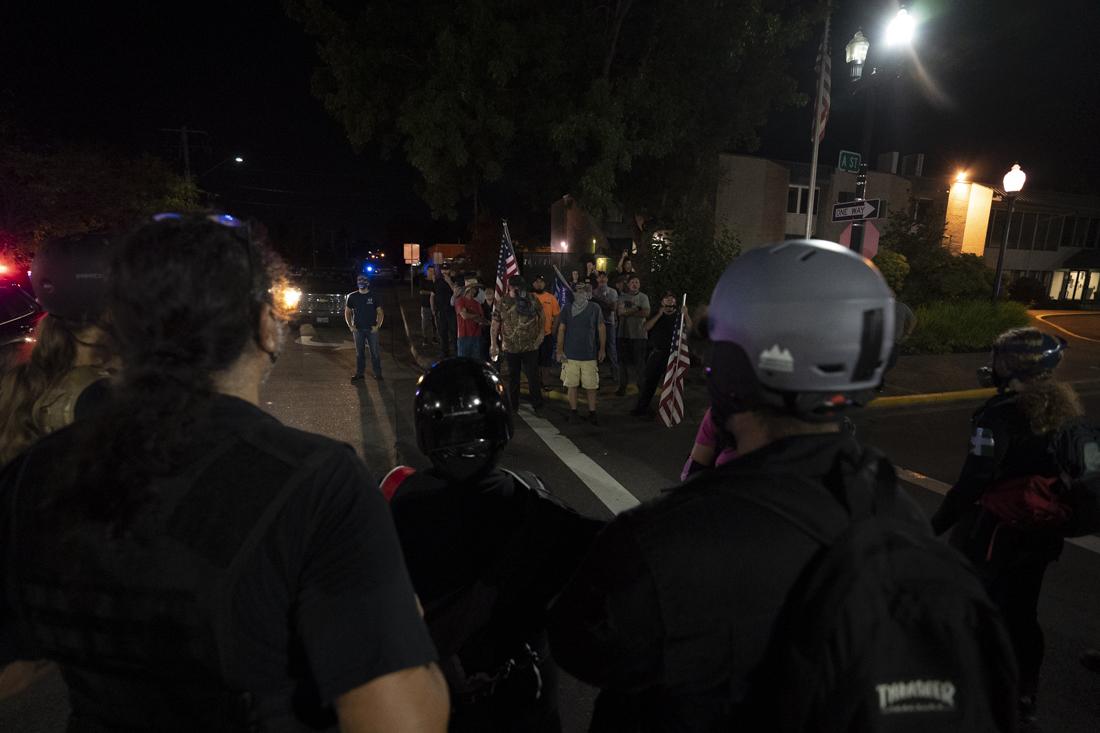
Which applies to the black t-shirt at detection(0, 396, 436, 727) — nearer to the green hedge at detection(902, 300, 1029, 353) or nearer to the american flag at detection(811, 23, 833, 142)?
the american flag at detection(811, 23, 833, 142)

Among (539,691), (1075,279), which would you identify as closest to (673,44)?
(539,691)

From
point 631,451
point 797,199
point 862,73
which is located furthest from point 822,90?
point 797,199

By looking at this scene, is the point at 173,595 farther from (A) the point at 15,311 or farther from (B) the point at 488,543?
(A) the point at 15,311

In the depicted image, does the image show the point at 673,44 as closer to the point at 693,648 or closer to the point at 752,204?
the point at 752,204

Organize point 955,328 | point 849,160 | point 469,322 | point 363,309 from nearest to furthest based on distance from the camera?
point 469,322 < point 849,160 < point 363,309 < point 955,328

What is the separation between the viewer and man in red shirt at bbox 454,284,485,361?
9.84 meters

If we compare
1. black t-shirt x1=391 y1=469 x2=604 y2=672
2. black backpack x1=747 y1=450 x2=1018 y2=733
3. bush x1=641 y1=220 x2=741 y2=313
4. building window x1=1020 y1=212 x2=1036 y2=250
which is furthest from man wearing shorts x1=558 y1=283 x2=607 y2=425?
building window x1=1020 y1=212 x2=1036 y2=250

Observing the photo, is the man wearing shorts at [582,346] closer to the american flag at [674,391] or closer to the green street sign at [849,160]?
the american flag at [674,391]

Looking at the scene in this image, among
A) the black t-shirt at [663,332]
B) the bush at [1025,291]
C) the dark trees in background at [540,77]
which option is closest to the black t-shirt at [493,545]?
the black t-shirt at [663,332]

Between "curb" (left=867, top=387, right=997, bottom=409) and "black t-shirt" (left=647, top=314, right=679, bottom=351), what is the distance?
4.02 m

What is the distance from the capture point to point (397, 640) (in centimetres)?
102

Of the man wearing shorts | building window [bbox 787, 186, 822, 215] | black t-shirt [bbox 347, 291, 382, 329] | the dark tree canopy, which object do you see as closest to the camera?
the man wearing shorts

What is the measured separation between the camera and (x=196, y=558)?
0.97m

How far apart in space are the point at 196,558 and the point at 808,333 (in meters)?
1.21
